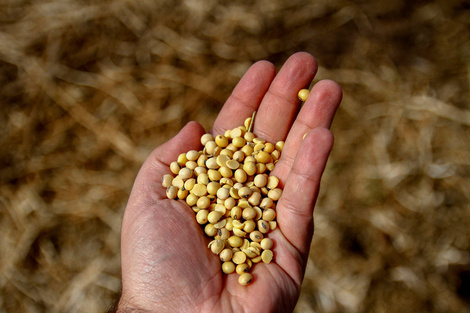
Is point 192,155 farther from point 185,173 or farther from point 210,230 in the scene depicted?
point 210,230

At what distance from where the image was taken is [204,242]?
2744 millimetres

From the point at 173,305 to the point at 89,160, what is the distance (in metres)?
2.69

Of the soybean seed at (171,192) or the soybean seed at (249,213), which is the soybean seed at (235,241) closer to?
the soybean seed at (249,213)

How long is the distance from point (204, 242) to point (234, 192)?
0.44 meters

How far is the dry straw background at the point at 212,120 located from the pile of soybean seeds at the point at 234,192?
1.39m

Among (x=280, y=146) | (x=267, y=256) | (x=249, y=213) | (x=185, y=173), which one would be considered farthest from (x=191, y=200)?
(x=280, y=146)

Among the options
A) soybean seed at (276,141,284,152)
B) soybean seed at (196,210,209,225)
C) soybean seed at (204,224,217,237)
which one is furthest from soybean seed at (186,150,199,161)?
soybean seed at (276,141,284,152)

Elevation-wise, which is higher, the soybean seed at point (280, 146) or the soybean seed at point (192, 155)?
the soybean seed at point (192, 155)

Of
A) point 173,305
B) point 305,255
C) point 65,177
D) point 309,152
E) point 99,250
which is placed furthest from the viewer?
point 65,177

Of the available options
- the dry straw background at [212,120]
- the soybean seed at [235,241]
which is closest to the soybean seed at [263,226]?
the soybean seed at [235,241]

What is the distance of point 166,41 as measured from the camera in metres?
5.18


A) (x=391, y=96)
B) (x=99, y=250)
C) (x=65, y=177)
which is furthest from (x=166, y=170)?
(x=391, y=96)

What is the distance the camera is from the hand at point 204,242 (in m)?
2.46

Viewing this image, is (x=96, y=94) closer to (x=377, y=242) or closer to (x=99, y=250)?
(x=99, y=250)
